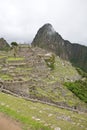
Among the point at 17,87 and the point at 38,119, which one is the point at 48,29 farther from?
the point at 38,119

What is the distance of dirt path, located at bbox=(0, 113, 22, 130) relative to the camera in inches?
838

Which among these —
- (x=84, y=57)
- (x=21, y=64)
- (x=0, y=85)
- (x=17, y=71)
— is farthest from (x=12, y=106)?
(x=84, y=57)

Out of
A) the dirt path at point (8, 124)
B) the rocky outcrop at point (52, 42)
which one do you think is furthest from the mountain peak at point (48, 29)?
the dirt path at point (8, 124)

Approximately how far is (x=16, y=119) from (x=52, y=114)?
3.60 m

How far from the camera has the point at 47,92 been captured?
1635 inches

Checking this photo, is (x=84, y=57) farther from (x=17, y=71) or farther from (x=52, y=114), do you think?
(x=52, y=114)

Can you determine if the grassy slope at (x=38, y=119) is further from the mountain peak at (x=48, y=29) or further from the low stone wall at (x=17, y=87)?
the mountain peak at (x=48, y=29)

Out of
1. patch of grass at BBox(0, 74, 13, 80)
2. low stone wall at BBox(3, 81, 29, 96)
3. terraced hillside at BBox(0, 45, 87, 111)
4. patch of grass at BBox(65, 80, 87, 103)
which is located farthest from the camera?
patch of grass at BBox(65, 80, 87, 103)

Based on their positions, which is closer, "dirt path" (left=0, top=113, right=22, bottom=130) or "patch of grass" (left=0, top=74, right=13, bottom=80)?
"dirt path" (left=0, top=113, right=22, bottom=130)

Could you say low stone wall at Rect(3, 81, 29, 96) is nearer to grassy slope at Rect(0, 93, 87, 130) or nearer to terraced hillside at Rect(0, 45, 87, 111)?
terraced hillside at Rect(0, 45, 87, 111)

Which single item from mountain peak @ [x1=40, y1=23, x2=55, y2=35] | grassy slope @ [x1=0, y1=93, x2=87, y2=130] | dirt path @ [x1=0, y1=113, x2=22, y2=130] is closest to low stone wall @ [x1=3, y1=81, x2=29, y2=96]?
grassy slope @ [x1=0, y1=93, x2=87, y2=130]

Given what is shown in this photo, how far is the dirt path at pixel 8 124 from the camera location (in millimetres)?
21275

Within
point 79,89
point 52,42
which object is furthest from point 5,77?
point 52,42

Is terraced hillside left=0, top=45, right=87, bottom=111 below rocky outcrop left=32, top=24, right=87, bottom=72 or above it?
below
